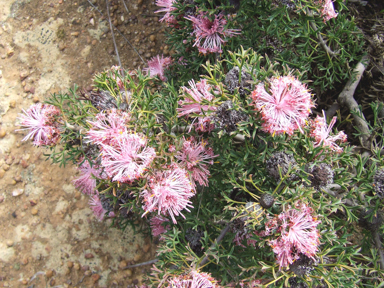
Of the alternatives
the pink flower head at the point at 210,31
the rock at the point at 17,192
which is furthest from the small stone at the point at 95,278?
the pink flower head at the point at 210,31

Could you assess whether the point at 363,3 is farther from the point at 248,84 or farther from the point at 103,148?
the point at 103,148

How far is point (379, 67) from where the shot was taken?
7.19ft

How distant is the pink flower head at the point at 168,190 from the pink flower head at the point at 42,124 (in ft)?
1.79

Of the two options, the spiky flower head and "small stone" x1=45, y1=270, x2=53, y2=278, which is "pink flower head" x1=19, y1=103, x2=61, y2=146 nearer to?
the spiky flower head

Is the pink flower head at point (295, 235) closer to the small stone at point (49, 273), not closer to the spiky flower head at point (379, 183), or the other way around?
the spiky flower head at point (379, 183)

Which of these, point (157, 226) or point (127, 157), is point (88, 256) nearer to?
point (157, 226)

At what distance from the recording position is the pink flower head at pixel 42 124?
56.4 inches

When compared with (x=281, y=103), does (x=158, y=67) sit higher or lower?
lower

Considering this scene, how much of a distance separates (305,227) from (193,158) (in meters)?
0.58

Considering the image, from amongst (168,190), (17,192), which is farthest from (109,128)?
(17,192)

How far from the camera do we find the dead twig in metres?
1.99

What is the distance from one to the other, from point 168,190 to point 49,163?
221 cm

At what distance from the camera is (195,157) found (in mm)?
1460

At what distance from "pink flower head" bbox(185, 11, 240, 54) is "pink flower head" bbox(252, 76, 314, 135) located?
25.7 inches
